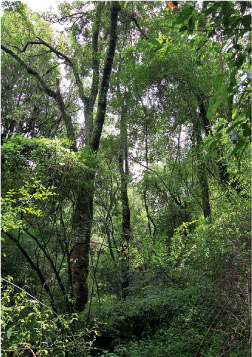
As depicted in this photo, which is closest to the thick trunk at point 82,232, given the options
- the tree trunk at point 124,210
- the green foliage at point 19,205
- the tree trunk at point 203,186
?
the tree trunk at point 124,210

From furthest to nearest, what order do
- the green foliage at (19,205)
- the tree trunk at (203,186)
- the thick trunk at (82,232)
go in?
the tree trunk at (203,186) → the thick trunk at (82,232) → the green foliage at (19,205)

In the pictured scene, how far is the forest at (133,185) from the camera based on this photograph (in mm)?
2387

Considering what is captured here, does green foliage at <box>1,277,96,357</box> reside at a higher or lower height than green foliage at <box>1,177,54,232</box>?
lower

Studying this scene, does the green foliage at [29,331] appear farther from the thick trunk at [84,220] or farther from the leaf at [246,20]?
the leaf at [246,20]

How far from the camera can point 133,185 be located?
1001 cm

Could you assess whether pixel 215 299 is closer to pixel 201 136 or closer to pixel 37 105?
pixel 201 136

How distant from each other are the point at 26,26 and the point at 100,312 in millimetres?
7057

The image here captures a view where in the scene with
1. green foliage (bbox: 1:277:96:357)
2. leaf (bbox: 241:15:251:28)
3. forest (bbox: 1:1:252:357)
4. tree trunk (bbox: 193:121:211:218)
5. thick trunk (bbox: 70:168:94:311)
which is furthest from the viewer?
tree trunk (bbox: 193:121:211:218)

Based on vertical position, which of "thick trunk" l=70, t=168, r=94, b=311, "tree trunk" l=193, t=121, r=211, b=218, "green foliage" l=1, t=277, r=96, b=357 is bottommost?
"green foliage" l=1, t=277, r=96, b=357

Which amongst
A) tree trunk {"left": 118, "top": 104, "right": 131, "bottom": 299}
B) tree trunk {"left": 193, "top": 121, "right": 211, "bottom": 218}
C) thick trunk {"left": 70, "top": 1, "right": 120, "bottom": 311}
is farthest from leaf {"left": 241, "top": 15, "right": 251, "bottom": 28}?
tree trunk {"left": 193, "top": 121, "right": 211, "bottom": 218}

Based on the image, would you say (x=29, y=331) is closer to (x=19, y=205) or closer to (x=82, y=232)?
(x=19, y=205)

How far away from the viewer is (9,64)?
11312mm

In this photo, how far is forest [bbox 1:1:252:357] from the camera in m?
2.39

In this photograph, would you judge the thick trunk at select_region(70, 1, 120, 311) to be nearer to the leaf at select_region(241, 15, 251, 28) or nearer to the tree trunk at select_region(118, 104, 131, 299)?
the tree trunk at select_region(118, 104, 131, 299)
